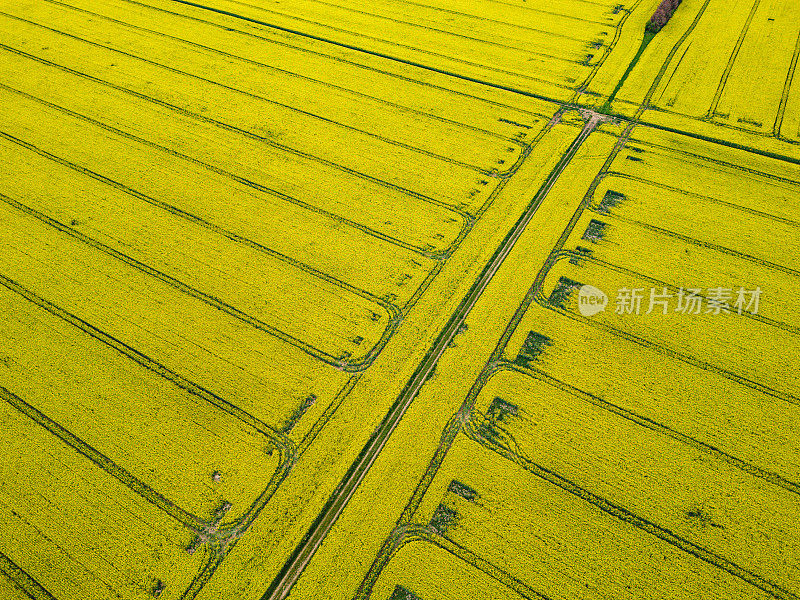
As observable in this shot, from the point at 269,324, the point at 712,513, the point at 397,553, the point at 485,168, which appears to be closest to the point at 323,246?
the point at 269,324

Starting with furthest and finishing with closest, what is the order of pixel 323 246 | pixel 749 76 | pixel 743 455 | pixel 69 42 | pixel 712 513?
1. pixel 69 42
2. pixel 749 76
3. pixel 323 246
4. pixel 743 455
5. pixel 712 513

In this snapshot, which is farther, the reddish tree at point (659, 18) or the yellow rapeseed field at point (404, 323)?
the reddish tree at point (659, 18)

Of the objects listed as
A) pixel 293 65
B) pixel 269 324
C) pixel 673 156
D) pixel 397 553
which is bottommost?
pixel 397 553

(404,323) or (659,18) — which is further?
(659,18)

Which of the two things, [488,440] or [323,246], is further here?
[323,246]

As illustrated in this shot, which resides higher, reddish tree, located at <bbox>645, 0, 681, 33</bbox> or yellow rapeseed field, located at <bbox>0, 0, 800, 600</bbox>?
reddish tree, located at <bbox>645, 0, 681, 33</bbox>

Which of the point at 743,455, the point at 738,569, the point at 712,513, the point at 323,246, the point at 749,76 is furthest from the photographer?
the point at 749,76

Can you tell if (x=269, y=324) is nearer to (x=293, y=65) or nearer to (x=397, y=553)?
(x=397, y=553)

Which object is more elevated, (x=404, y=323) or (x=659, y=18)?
(x=659, y=18)

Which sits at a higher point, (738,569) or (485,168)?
(485,168)

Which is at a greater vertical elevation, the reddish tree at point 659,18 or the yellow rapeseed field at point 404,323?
the reddish tree at point 659,18

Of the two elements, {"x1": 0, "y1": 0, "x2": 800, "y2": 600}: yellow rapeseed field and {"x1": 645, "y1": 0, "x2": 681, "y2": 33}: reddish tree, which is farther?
{"x1": 645, "y1": 0, "x2": 681, "y2": 33}: reddish tree
